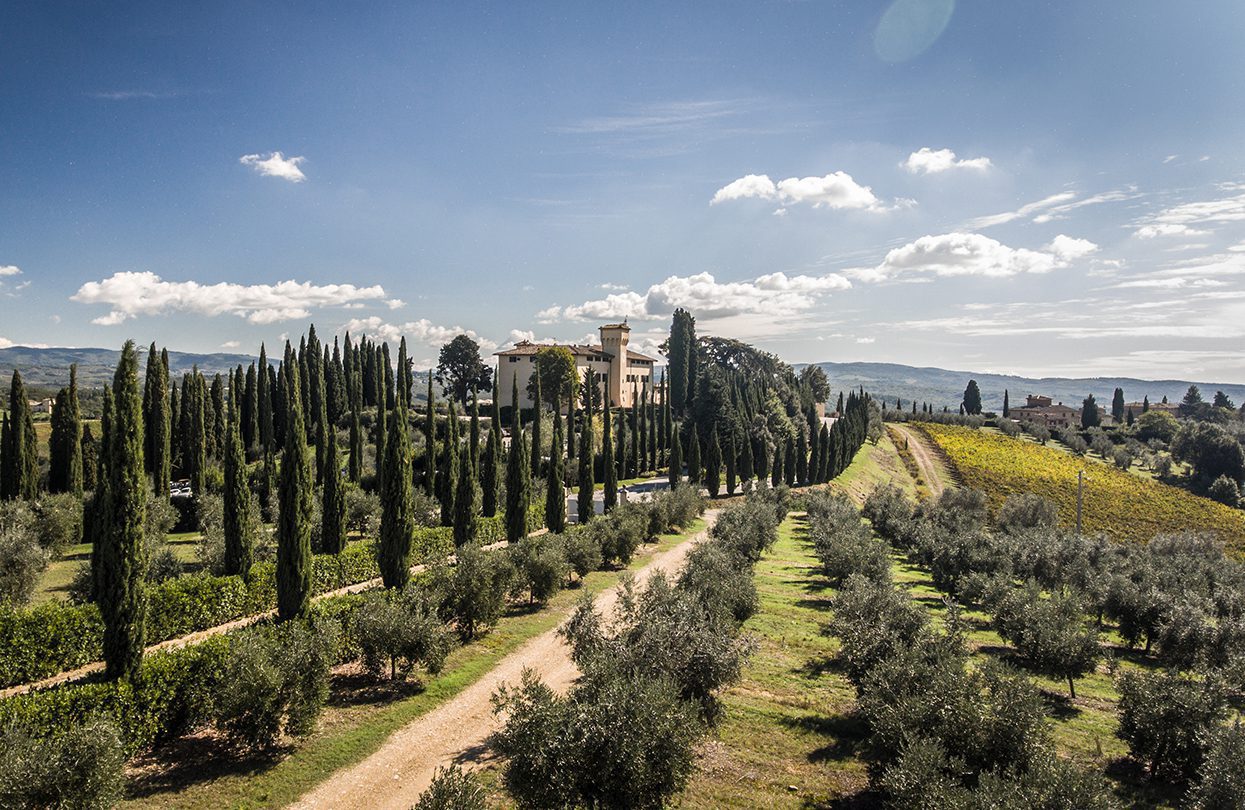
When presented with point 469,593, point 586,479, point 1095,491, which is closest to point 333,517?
point 469,593

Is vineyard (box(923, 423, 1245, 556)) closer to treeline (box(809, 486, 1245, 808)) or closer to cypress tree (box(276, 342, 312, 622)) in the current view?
treeline (box(809, 486, 1245, 808))

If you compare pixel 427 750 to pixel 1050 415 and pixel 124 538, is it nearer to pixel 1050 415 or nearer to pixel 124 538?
pixel 124 538

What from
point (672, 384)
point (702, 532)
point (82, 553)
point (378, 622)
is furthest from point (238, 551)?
point (672, 384)

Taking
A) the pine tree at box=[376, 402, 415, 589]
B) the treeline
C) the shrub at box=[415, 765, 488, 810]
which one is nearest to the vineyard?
the treeline

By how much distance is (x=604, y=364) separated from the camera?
326 ft

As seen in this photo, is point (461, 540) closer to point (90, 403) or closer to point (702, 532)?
point (702, 532)

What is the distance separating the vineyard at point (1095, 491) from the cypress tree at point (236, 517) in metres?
75.0

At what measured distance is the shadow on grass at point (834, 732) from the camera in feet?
50.4

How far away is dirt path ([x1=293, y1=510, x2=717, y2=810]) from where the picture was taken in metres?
12.7

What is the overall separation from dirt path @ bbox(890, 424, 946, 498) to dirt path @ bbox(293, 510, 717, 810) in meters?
71.0

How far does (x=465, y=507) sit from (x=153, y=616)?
1647 cm

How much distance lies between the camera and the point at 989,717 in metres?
12.7

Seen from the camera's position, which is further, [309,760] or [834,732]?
[834,732]

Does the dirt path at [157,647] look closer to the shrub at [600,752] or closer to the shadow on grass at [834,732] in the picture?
the shrub at [600,752]
